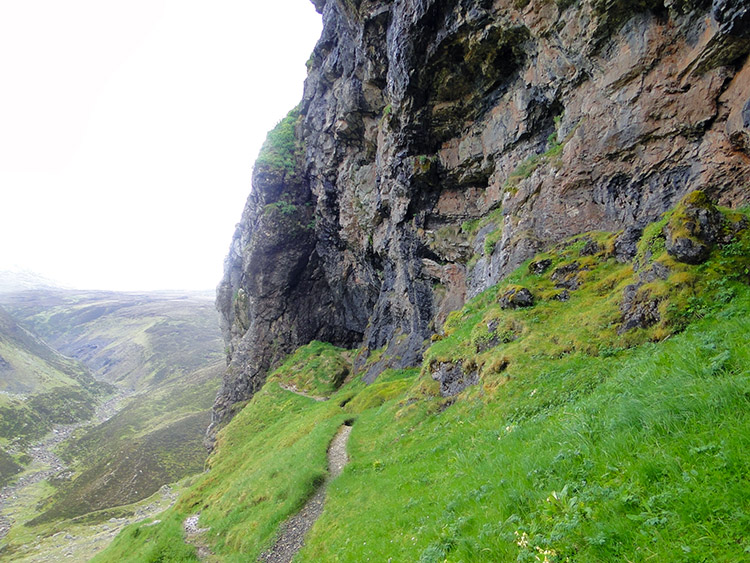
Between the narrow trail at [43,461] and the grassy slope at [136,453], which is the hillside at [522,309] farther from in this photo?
the narrow trail at [43,461]

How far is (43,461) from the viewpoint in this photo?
275 ft

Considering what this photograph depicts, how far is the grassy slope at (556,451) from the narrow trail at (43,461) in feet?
223

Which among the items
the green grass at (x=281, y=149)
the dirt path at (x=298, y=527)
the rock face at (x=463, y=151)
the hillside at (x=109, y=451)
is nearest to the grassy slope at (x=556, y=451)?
the dirt path at (x=298, y=527)

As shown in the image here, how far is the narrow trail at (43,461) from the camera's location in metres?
64.0

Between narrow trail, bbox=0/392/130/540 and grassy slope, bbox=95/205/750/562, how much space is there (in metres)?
68.1

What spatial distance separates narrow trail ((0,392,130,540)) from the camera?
63969 mm

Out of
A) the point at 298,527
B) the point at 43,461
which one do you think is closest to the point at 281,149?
the point at 298,527

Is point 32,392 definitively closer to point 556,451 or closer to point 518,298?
point 518,298

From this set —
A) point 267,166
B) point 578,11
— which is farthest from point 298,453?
point 267,166

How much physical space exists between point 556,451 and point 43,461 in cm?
11841

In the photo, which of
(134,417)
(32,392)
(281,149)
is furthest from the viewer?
(32,392)

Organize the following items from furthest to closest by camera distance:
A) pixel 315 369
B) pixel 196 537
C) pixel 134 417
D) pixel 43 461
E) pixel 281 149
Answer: pixel 134 417
pixel 43 461
pixel 281 149
pixel 315 369
pixel 196 537

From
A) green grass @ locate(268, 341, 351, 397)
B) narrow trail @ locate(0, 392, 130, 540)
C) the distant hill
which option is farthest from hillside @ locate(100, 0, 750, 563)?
narrow trail @ locate(0, 392, 130, 540)

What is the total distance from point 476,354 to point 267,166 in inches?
1865
